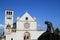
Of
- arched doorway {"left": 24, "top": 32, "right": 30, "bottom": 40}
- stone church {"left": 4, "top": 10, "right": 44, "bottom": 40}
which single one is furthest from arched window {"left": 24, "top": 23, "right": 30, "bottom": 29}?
arched doorway {"left": 24, "top": 32, "right": 30, "bottom": 40}

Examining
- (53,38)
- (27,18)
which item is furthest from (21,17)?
(53,38)

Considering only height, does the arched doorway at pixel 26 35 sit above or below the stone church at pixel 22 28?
Result: below

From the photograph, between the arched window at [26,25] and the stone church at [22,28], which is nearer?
the stone church at [22,28]

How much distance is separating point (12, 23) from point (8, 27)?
293cm

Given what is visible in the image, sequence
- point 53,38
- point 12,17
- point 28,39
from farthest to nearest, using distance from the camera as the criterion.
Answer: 1. point 12,17
2. point 28,39
3. point 53,38

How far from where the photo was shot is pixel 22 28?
5588 cm

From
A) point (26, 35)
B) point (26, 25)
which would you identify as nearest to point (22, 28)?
point (26, 25)

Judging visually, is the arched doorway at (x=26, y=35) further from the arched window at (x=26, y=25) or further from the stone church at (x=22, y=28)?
the arched window at (x=26, y=25)

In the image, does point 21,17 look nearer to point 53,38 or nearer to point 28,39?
point 28,39

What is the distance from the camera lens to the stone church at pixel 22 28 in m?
54.2

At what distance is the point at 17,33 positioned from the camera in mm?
54250

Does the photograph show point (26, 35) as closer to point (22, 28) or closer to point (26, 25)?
point (22, 28)

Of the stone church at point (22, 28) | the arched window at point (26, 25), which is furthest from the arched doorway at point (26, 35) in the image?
the arched window at point (26, 25)

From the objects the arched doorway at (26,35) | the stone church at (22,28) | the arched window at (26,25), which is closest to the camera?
the stone church at (22,28)
